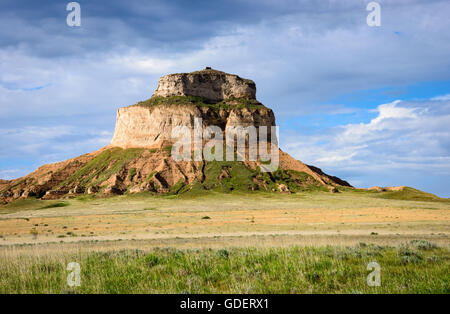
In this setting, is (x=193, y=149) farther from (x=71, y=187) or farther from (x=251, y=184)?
(x=71, y=187)

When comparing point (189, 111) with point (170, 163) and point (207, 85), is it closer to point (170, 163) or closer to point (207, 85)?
point (170, 163)

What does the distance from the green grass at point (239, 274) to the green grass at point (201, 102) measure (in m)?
125

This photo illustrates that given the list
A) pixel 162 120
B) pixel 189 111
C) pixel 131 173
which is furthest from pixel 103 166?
pixel 189 111

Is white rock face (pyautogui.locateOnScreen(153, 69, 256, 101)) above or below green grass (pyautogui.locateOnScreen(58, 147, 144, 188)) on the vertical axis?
above

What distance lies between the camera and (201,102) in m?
144

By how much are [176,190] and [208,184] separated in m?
9.90

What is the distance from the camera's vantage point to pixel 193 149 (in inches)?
4875

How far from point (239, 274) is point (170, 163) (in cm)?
10660

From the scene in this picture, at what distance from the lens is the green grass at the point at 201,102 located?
138 m
